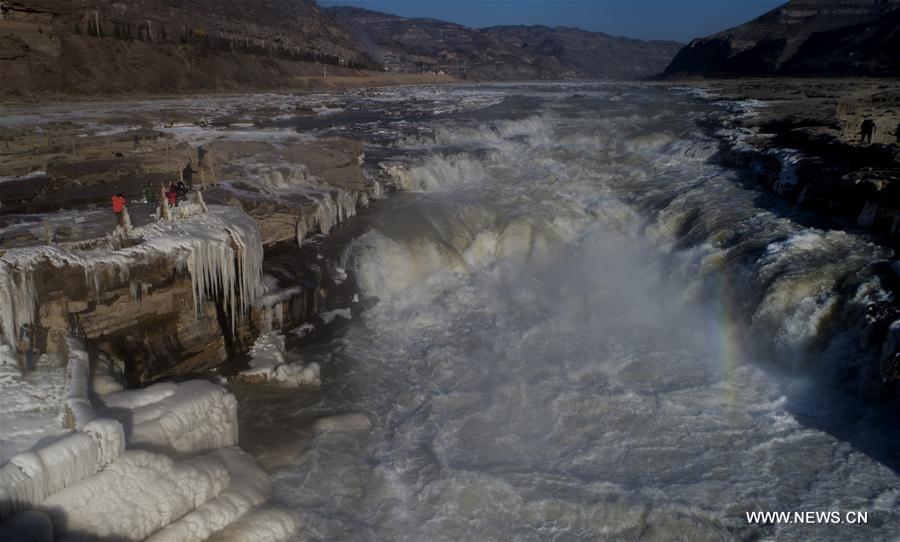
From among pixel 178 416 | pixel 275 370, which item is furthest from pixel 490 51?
pixel 178 416

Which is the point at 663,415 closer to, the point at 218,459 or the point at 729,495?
the point at 729,495

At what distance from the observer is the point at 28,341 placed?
27.7 ft

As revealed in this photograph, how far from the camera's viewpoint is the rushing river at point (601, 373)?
809 cm

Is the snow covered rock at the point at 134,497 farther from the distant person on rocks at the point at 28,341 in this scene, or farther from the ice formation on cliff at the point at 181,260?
the ice formation on cliff at the point at 181,260

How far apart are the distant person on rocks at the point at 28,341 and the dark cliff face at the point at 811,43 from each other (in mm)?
73705

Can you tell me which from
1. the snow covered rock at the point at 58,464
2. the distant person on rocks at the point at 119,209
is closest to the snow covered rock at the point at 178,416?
the snow covered rock at the point at 58,464

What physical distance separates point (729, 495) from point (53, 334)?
10.4m

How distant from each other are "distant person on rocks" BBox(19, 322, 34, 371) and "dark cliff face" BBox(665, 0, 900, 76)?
242 ft

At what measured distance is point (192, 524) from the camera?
6918 millimetres

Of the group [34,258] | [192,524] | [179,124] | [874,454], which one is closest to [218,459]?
[192,524]

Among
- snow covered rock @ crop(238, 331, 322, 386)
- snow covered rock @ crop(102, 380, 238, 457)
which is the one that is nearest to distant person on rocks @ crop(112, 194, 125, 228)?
snow covered rock @ crop(238, 331, 322, 386)

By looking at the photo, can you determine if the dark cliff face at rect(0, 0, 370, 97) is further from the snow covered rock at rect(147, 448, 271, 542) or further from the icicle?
the snow covered rock at rect(147, 448, 271, 542)

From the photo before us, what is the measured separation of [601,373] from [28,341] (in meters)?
9.83

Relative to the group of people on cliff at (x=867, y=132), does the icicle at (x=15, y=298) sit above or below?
below
